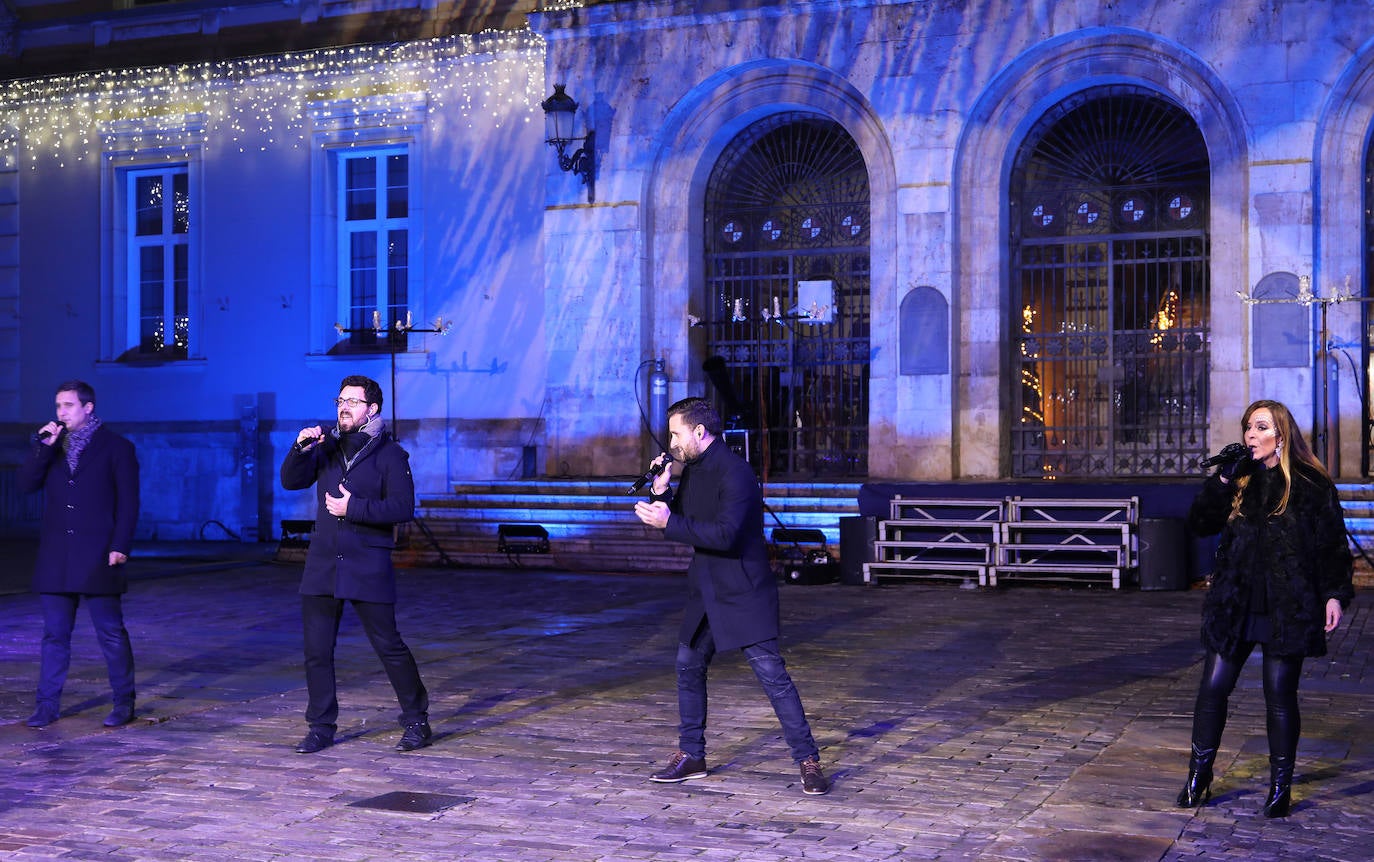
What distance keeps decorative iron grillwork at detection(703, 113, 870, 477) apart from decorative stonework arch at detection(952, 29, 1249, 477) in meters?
1.56

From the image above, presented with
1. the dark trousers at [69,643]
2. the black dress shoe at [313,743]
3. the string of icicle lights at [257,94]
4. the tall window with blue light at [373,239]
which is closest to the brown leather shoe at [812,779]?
the black dress shoe at [313,743]

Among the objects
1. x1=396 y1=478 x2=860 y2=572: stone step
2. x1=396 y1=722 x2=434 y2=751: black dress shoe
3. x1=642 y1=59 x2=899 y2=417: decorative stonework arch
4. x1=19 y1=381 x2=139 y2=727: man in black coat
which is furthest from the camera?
x1=642 y1=59 x2=899 y2=417: decorative stonework arch

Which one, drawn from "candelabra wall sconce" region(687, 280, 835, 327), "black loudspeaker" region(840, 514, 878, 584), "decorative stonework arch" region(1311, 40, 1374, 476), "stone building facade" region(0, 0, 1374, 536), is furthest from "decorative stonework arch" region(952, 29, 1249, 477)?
"black loudspeaker" region(840, 514, 878, 584)

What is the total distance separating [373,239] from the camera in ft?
75.8

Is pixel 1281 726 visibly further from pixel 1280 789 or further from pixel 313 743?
pixel 313 743

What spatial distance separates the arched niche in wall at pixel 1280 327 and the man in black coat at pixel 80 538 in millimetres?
12896

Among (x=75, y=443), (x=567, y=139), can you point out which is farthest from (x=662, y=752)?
(x=567, y=139)

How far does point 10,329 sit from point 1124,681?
2012 cm

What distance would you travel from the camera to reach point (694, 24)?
20.5 m

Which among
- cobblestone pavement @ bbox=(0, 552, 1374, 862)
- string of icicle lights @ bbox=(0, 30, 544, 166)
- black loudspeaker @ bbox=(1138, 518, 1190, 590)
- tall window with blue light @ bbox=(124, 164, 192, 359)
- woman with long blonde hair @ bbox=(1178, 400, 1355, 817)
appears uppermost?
string of icicle lights @ bbox=(0, 30, 544, 166)

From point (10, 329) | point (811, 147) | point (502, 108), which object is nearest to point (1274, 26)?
point (811, 147)

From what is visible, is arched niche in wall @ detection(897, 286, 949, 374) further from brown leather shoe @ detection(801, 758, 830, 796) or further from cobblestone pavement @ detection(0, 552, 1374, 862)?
brown leather shoe @ detection(801, 758, 830, 796)

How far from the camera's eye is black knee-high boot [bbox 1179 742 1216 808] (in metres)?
6.85

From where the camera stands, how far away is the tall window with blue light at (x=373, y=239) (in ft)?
75.2
